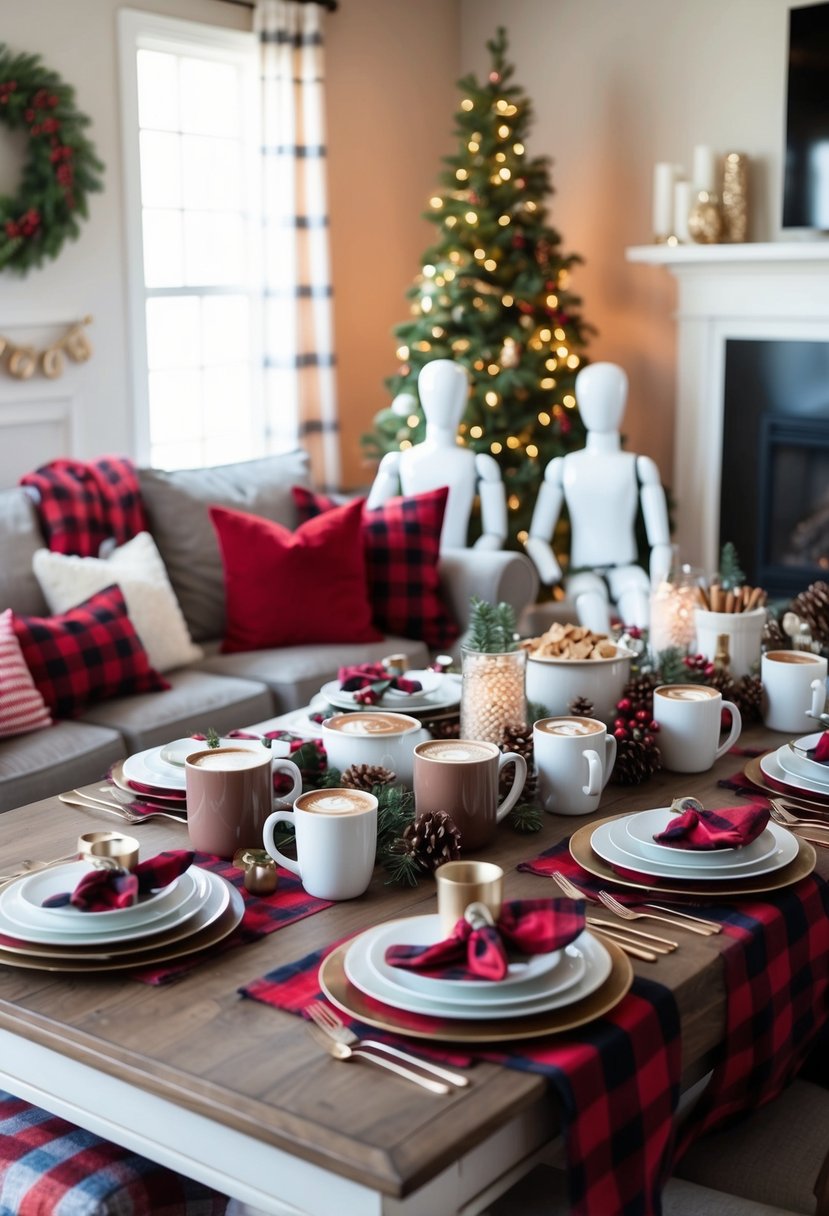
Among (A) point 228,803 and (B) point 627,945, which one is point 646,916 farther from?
(A) point 228,803

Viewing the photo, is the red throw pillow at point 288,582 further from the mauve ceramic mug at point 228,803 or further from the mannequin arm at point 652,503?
the mauve ceramic mug at point 228,803

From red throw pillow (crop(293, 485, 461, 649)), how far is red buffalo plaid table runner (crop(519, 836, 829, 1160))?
238 centimetres

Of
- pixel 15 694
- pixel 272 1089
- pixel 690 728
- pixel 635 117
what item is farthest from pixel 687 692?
pixel 635 117

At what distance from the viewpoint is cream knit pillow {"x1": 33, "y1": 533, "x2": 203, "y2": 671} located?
3.49 meters

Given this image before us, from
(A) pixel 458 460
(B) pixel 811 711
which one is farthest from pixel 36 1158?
(A) pixel 458 460

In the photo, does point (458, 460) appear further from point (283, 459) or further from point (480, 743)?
point (480, 743)

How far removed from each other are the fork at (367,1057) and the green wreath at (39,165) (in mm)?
3327

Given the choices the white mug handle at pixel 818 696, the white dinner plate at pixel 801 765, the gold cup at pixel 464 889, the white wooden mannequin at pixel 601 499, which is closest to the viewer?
the gold cup at pixel 464 889

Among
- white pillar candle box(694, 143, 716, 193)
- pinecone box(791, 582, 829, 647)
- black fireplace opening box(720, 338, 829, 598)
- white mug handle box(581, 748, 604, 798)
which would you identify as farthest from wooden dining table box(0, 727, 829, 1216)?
white pillar candle box(694, 143, 716, 193)

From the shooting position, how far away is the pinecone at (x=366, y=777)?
1803 mm

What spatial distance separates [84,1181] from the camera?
1.46m

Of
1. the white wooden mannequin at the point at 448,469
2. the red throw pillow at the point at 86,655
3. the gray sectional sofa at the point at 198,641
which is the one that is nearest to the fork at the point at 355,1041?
the gray sectional sofa at the point at 198,641

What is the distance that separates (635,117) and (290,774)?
4.34 meters

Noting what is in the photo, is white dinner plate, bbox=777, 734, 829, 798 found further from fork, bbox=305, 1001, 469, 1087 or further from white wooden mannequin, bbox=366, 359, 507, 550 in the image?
white wooden mannequin, bbox=366, 359, 507, 550
